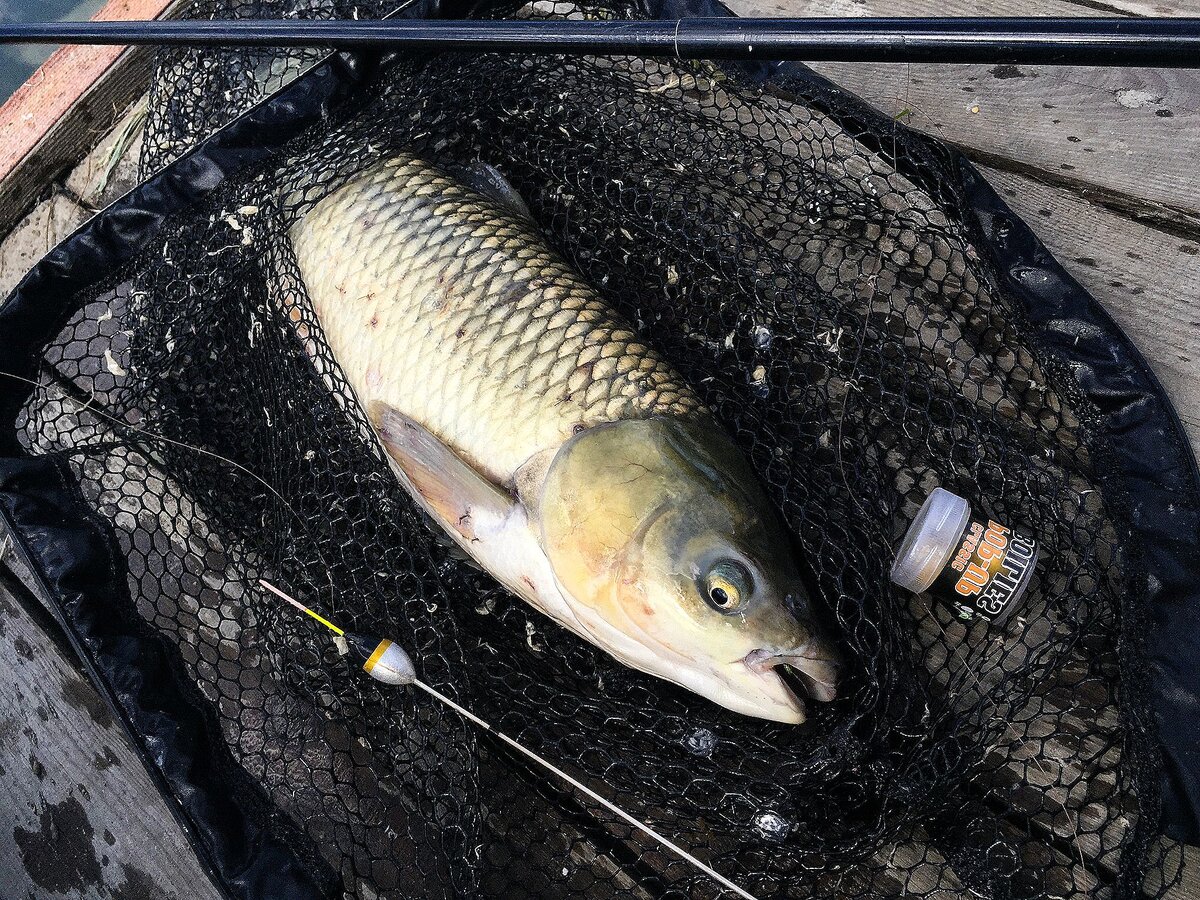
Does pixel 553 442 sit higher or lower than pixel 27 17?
lower

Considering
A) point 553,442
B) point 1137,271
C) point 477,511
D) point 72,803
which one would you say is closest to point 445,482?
point 477,511

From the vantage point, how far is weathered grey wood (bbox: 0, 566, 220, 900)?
1.71m

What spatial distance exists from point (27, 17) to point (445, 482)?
4.80m

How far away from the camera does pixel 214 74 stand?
2057 millimetres

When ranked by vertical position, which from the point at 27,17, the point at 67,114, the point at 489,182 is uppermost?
the point at 27,17

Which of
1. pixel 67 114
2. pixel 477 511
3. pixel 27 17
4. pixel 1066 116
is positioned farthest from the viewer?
pixel 27 17

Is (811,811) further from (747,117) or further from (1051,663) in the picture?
(747,117)

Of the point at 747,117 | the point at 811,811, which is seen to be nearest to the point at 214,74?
the point at 747,117

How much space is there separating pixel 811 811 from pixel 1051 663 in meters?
0.45

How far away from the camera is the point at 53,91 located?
8.29 ft

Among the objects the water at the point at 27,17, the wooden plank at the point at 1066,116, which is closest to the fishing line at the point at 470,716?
the wooden plank at the point at 1066,116

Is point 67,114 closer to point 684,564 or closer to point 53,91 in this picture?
point 53,91

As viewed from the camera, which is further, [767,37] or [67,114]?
[67,114]

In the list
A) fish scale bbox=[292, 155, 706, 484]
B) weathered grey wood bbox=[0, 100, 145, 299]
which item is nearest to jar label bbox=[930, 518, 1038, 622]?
fish scale bbox=[292, 155, 706, 484]
